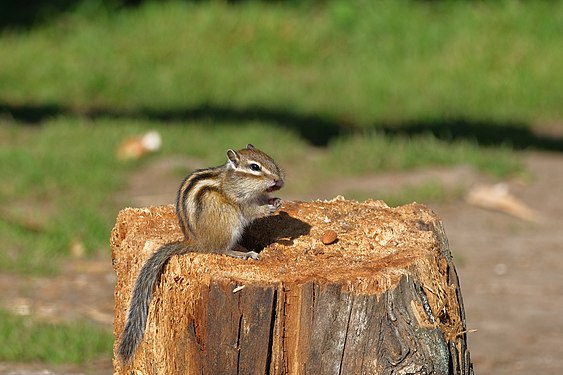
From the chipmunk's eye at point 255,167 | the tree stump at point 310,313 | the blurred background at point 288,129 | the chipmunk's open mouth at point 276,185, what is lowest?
the tree stump at point 310,313

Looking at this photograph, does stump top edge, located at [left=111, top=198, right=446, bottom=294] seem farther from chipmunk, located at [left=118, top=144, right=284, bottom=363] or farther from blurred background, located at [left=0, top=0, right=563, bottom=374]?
blurred background, located at [left=0, top=0, right=563, bottom=374]

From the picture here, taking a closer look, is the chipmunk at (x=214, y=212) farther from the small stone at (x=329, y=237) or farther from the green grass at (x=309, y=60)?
the green grass at (x=309, y=60)

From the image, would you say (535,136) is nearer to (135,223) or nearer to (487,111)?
(487,111)

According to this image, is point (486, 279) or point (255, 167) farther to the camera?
point (486, 279)

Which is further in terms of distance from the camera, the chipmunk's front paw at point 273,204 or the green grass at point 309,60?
the green grass at point 309,60

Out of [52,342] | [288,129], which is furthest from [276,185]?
[288,129]

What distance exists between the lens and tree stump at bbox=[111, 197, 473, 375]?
3758mm

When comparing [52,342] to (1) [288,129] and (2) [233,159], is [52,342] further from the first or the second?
(1) [288,129]

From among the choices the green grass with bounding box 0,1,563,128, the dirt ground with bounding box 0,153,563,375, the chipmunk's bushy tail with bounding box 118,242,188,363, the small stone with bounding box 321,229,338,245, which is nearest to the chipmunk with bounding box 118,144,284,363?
the chipmunk's bushy tail with bounding box 118,242,188,363

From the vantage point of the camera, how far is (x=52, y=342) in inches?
260

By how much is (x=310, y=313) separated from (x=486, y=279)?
14.8 ft

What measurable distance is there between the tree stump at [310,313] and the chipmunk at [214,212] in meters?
0.05

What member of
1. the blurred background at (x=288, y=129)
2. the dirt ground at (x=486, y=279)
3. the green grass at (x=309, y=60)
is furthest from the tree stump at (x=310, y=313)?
the green grass at (x=309, y=60)

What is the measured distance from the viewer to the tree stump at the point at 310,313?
3758 millimetres
